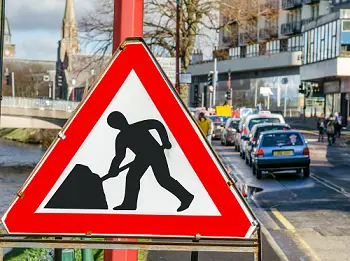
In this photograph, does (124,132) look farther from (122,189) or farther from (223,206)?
(223,206)

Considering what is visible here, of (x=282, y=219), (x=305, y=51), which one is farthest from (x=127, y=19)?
(x=305, y=51)

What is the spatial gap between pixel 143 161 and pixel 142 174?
6 centimetres

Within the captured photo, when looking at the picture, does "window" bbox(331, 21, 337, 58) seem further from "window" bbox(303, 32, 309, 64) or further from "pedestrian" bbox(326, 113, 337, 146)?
"pedestrian" bbox(326, 113, 337, 146)

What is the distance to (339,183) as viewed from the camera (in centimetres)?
2303

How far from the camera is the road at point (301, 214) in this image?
11432mm

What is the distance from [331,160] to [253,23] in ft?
27.1

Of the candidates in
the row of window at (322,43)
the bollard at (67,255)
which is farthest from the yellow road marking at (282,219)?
the row of window at (322,43)

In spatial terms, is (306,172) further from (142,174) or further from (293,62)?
(293,62)

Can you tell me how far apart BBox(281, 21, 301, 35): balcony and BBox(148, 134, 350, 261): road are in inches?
2109

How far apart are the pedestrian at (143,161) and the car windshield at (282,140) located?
21591mm

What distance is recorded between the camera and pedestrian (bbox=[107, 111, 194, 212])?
142 inches

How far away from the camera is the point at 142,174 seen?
3.60 metres

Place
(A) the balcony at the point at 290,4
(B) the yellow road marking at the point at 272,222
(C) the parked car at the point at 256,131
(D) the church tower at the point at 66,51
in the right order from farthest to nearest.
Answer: (D) the church tower at the point at 66,51 < (A) the balcony at the point at 290,4 < (C) the parked car at the point at 256,131 < (B) the yellow road marking at the point at 272,222

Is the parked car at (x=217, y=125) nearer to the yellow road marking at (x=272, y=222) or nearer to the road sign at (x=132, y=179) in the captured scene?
the yellow road marking at (x=272, y=222)
